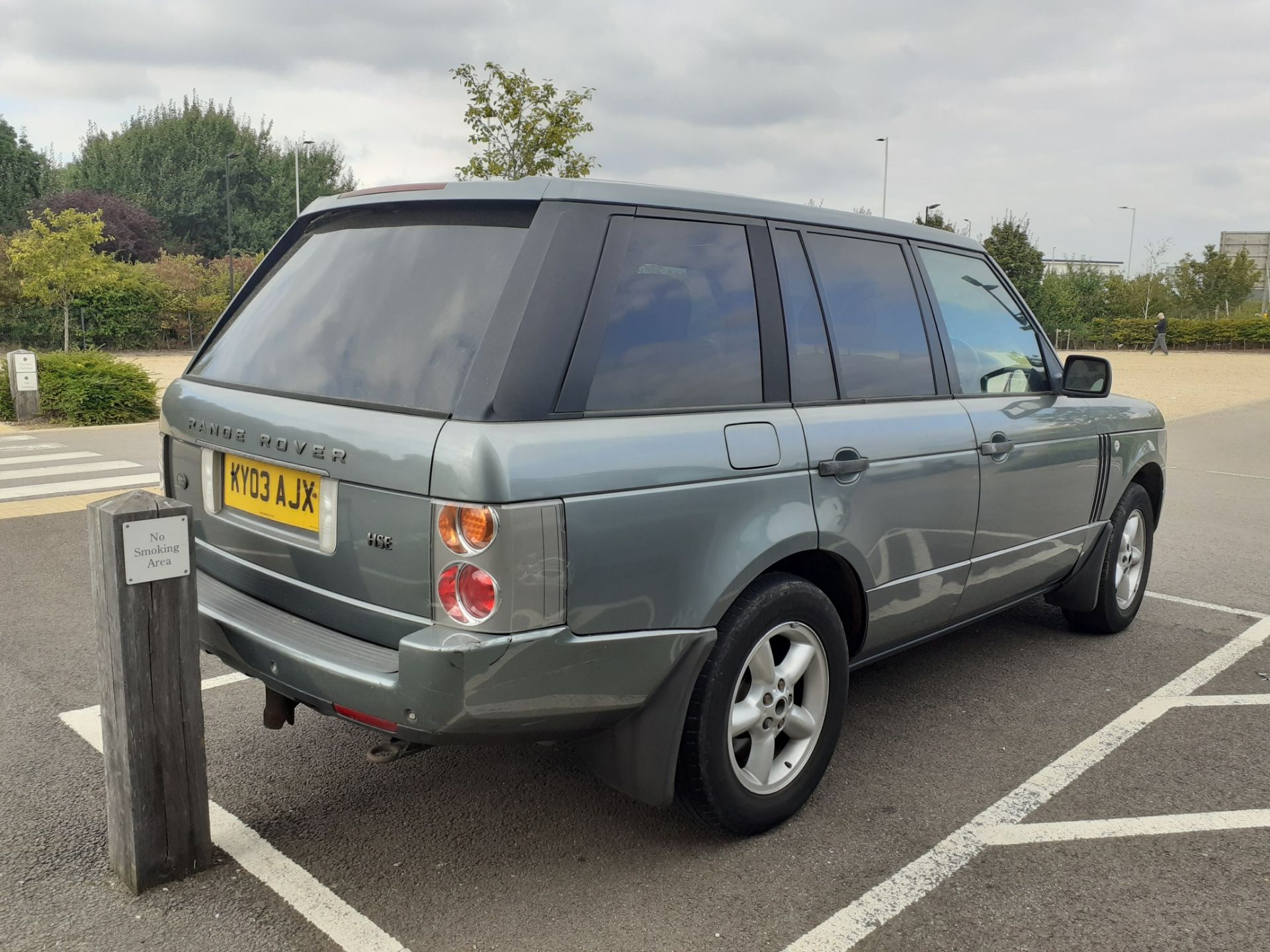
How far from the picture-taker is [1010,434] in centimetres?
397

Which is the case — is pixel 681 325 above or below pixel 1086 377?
above

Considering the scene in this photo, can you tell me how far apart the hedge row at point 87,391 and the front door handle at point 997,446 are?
13.6 metres

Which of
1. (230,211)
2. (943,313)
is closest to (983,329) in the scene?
(943,313)

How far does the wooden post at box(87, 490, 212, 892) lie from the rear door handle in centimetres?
271

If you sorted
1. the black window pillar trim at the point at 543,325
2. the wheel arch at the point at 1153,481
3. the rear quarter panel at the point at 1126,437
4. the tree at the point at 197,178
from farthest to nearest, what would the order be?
the tree at the point at 197,178 → the wheel arch at the point at 1153,481 → the rear quarter panel at the point at 1126,437 → the black window pillar trim at the point at 543,325

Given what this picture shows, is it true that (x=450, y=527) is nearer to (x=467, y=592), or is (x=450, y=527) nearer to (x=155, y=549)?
(x=467, y=592)

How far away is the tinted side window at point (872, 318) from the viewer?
339cm

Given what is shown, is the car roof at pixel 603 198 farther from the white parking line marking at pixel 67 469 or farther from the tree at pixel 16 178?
the tree at pixel 16 178

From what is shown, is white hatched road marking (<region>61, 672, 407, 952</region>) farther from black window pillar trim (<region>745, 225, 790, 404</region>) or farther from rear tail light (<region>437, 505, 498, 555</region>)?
black window pillar trim (<region>745, 225, 790, 404</region>)

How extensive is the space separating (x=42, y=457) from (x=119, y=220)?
52853 mm

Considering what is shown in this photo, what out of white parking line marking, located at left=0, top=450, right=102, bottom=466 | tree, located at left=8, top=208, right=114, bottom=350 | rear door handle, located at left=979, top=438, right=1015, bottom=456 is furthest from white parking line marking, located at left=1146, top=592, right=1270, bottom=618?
tree, located at left=8, top=208, right=114, bottom=350

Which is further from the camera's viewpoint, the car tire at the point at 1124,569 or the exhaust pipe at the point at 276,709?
the car tire at the point at 1124,569

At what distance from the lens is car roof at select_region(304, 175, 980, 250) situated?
2717 millimetres

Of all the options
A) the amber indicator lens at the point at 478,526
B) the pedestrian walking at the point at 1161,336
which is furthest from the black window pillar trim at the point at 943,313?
the pedestrian walking at the point at 1161,336
